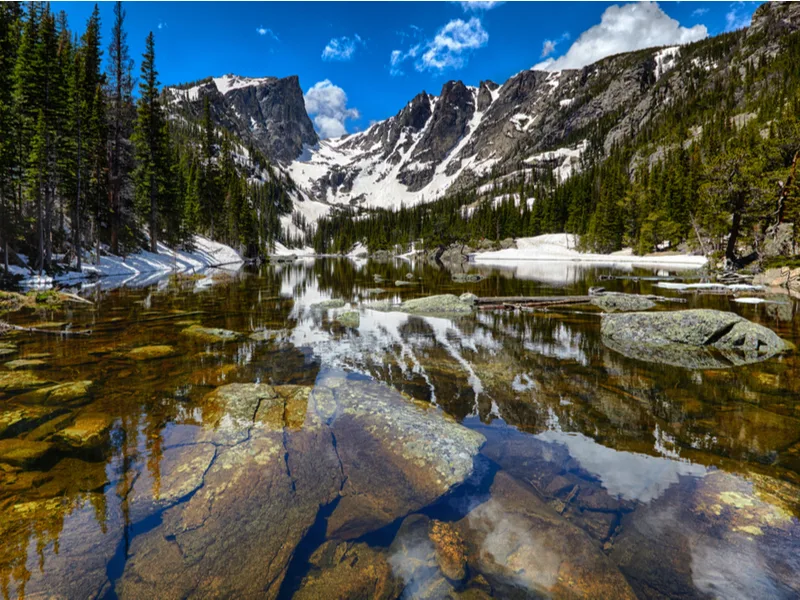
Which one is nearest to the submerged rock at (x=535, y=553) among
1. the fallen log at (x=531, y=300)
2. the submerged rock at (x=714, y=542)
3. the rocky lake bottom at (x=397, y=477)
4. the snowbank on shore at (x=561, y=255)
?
the rocky lake bottom at (x=397, y=477)

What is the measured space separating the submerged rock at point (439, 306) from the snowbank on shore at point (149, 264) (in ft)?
78.0

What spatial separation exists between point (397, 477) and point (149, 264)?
45.9 meters

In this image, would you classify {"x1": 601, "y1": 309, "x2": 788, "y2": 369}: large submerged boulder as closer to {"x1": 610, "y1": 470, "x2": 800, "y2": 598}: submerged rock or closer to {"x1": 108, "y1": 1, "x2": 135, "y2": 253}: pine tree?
{"x1": 610, "y1": 470, "x2": 800, "y2": 598}: submerged rock

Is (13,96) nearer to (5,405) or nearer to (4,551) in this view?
(5,405)

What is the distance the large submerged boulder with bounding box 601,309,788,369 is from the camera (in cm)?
947

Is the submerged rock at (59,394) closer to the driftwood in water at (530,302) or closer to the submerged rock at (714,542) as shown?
the submerged rock at (714,542)

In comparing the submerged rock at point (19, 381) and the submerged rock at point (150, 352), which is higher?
the submerged rock at point (150, 352)

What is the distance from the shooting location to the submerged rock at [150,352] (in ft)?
30.4

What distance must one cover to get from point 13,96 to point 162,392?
3463 centimetres

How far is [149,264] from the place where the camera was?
40.4 m

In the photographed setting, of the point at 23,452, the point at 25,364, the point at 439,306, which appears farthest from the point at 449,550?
the point at 439,306

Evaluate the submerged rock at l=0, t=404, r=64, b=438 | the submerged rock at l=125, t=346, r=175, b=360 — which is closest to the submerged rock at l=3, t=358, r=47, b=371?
the submerged rock at l=125, t=346, r=175, b=360

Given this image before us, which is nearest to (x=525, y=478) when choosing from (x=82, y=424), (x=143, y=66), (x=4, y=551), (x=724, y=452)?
(x=724, y=452)

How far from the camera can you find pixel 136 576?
304 cm
